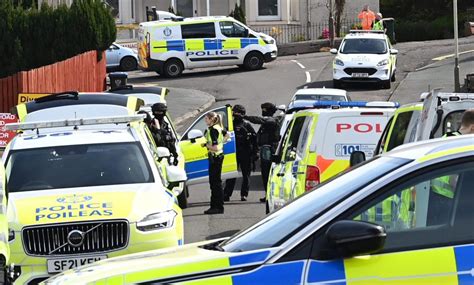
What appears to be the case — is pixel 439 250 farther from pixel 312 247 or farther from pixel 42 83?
pixel 42 83

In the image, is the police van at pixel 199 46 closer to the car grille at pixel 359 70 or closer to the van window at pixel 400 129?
the car grille at pixel 359 70

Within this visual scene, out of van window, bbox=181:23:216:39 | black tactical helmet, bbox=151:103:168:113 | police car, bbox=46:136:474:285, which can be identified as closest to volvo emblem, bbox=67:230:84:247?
police car, bbox=46:136:474:285

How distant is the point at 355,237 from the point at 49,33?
87.3 feet

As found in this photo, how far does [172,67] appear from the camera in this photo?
40500mm

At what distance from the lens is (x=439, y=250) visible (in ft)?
18.0

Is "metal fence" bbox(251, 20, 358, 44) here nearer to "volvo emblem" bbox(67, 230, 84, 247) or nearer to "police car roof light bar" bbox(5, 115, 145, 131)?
"police car roof light bar" bbox(5, 115, 145, 131)

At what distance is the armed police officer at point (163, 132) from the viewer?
1620 cm

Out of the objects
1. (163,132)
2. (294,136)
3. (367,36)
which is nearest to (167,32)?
(367,36)

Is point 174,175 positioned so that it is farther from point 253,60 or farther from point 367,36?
point 253,60

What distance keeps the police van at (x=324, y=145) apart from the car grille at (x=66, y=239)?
293 centimetres

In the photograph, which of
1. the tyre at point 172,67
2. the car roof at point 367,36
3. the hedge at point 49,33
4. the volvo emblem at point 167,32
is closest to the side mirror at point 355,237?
the hedge at point 49,33

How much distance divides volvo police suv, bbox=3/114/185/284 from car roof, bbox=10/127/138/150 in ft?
0.03

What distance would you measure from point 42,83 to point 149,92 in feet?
31.3

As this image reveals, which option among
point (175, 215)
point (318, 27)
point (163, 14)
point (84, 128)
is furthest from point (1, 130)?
point (318, 27)
